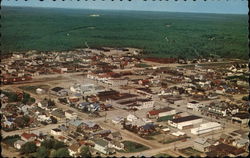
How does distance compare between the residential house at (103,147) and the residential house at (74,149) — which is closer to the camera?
the residential house at (74,149)

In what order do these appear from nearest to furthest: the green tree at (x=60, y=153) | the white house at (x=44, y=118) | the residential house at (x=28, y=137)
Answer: the green tree at (x=60, y=153), the residential house at (x=28, y=137), the white house at (x=44, y=118)

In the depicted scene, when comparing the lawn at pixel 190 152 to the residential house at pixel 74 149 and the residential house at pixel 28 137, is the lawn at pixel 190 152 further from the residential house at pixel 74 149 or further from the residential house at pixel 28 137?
the residential house at pixel 28 137

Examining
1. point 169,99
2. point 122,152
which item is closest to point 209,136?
point 122,152


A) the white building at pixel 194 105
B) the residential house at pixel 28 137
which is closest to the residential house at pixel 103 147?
the residential house at pixel 28 137

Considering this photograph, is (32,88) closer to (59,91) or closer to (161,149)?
(59,91)

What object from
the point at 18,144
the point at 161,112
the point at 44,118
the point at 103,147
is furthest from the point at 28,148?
the point at 161,112
